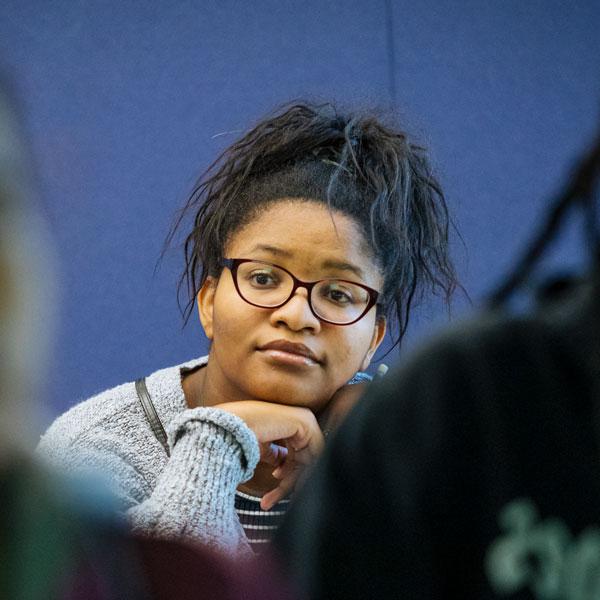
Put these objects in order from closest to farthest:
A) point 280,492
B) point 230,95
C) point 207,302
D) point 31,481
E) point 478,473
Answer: point 31,481
point 478,473
point 280,492
point 207,302
point 230,95

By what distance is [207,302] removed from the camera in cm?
160

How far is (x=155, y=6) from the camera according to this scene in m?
2.72

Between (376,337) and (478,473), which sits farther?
(376,337)

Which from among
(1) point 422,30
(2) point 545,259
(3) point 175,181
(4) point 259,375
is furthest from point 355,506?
(1) point 422,30

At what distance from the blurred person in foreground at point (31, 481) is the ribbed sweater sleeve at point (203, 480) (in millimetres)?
642

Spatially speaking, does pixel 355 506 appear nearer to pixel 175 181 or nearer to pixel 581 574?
pixel 581 574

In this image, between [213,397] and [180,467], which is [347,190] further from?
[180,467]

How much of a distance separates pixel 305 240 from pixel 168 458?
0.34 meters

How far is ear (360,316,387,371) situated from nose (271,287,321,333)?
0.64ft

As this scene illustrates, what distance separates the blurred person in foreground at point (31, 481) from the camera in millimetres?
430

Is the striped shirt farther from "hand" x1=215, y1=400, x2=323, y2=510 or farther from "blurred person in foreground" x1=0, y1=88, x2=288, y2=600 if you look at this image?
"blurred person in foreground" x1=0, y1=88, x2=288, y2=600

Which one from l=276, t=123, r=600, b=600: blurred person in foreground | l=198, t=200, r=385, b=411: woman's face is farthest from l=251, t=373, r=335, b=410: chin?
l=276, t=123, r=600, b=600: blurred person in foreground

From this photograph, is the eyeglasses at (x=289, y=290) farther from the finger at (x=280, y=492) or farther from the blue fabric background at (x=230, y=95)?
the blue fabric background at (x=230, y=95)

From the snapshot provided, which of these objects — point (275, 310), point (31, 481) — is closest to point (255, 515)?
point (275, 310)
